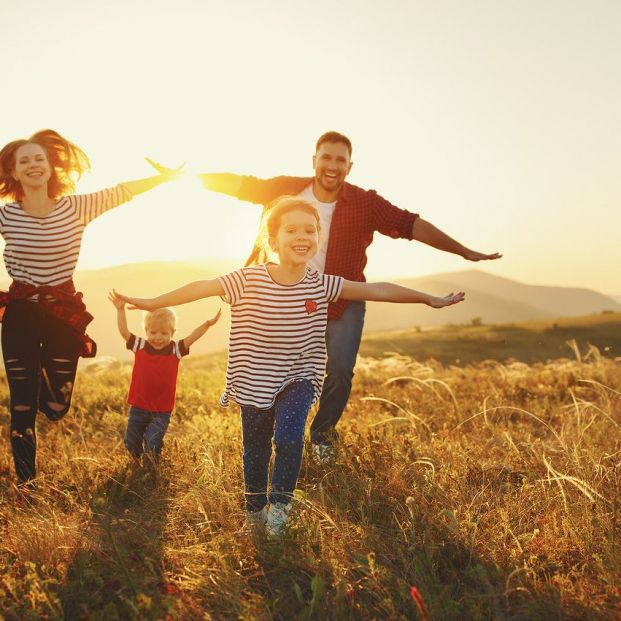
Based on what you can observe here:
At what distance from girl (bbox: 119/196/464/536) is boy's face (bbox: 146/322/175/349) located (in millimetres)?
1802

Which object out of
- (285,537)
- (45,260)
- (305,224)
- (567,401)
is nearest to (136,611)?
(285,537)

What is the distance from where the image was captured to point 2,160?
4.91m

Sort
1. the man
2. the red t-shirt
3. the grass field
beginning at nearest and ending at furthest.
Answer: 1. the grass field
2. the man
3. the red t-shirt

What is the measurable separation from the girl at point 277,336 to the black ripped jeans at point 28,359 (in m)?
1.43

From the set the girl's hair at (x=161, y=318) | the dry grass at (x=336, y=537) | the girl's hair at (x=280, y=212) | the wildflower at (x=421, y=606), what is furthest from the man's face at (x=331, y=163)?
the wildflower at (x=421, y=606)

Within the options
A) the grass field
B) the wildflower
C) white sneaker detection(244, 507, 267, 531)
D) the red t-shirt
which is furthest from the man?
the wildflower

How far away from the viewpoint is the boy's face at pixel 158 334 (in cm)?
578

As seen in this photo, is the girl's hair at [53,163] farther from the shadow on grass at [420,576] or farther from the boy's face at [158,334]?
the shadow on grass at [420,576]

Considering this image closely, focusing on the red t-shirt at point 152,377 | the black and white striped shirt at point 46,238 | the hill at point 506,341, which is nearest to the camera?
the black and white striped shirt at point 46,238

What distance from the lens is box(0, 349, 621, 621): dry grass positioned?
291 cm

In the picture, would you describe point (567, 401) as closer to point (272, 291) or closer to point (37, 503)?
point (272, 291)

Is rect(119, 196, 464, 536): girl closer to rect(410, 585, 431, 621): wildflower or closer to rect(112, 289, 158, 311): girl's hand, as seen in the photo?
rect(112, 289, 158, 311): girl's hand

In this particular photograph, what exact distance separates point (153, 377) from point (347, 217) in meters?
2.18

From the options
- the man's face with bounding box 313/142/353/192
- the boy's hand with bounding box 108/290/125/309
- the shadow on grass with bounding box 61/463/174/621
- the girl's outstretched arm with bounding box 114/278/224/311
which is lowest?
the shadow on grass with bounding box 61/463/174/621
